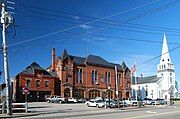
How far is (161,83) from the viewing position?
136875mm

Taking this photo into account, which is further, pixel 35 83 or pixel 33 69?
pixel 33 69

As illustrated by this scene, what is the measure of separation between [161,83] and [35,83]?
2740 inches

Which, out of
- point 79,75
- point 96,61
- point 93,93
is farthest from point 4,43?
point 96,61

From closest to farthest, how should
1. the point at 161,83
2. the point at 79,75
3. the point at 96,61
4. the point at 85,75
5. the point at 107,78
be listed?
1. the point at 79,75
2. the point at 85,75
3. the point at 96,61
4. the point at 107,78
5. the point at 161,83

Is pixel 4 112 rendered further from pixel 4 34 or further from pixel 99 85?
pixel 99 85

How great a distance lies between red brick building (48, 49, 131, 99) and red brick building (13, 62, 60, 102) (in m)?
2.72

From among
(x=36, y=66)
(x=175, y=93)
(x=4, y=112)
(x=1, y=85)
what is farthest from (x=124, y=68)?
(x=4, y=112)

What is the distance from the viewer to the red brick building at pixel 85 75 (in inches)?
3440

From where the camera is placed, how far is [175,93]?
5512 inches

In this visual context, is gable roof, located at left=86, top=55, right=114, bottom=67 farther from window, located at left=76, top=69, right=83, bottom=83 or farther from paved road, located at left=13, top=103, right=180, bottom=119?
paved road, located at left=13, top=103, right=180, bottom=119

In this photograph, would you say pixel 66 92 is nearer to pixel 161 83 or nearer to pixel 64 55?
pixel 64 55

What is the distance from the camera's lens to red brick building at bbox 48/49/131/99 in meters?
87.4

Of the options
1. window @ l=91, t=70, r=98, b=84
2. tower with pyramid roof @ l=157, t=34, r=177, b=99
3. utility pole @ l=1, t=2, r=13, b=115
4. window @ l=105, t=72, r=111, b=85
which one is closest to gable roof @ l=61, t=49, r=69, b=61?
window @ l=91, t=70, r=98, b=84

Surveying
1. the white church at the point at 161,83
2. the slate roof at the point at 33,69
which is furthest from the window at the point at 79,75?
the white church at the point at 161,83
